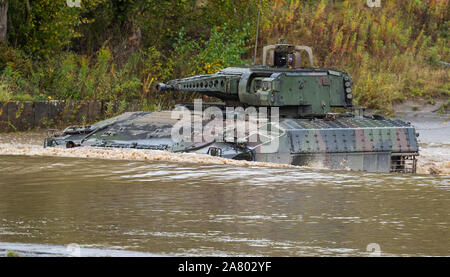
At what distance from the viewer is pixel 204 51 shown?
23.1 metres

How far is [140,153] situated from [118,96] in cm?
949

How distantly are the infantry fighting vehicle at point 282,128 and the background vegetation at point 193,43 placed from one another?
18.1 feet

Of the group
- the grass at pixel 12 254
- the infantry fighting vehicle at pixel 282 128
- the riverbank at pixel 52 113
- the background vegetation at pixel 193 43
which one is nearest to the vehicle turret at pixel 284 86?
the infantry fighting vehicle at pixel 282 128

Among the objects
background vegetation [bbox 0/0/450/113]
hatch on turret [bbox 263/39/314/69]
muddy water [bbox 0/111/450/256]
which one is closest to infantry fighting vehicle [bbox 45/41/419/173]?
hatch on turret [bbox 263/39/314/69]

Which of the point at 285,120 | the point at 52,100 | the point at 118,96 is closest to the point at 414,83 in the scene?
the point at 118,96

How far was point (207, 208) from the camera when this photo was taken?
8242mm

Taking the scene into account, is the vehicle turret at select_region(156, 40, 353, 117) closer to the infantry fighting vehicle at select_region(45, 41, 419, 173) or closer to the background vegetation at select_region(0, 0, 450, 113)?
the infantry fighting vehicle at select_region(45, 41, 419, 173)

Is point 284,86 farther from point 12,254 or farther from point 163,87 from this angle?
point 12,254

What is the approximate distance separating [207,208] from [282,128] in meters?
4.16

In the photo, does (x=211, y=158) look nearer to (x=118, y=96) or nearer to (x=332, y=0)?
(x=118, y=96)

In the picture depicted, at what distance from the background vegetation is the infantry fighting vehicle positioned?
5.52 metres

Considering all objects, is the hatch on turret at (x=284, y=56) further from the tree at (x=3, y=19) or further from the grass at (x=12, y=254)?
the grass at (x=12, y=254)

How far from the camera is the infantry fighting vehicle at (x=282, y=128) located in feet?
39.9

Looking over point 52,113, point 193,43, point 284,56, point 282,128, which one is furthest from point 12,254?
point 193,43
